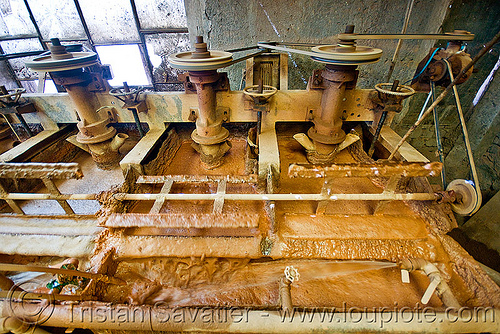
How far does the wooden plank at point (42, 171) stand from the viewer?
77.7 inches

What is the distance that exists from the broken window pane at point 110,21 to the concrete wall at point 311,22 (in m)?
1.71

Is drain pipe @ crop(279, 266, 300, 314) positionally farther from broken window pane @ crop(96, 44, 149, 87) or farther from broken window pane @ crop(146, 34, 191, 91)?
broken window pane @ crop(96, 44, 149, 87)

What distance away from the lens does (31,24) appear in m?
4.93

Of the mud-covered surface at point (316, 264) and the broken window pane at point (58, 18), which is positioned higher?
the broken window pane at point (58, 18)

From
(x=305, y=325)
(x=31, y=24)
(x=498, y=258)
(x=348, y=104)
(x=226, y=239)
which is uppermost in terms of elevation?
(x=31, y=24)

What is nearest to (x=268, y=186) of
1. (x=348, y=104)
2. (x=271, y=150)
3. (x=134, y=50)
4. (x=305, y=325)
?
(x=271, y=150)

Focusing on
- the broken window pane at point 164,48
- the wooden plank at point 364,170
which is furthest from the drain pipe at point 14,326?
the broken window pane at point 164,48

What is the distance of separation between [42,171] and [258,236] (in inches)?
80.1

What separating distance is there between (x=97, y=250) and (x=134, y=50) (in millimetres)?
4675

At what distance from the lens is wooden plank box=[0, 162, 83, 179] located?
6.48 feet

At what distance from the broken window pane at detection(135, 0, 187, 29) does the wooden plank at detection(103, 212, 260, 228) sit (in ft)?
14.4

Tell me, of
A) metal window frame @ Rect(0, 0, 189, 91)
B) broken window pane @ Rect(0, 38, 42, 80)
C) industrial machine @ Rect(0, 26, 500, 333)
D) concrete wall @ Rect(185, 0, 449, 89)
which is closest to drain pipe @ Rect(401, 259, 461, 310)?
industrial machine @ Rect(0, 26, 500, 333)

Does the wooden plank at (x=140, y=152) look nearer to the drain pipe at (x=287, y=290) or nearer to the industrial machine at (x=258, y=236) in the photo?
the industrial machine at (x=258, y=236)

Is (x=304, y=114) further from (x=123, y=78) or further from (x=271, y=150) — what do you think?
(x=123, y=78)
